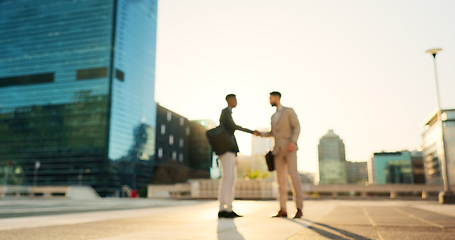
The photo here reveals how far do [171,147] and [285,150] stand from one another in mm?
112578

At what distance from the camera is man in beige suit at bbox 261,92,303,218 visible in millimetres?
5371

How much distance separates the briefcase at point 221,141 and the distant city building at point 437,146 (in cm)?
9473

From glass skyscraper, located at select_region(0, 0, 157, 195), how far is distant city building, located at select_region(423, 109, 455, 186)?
7532 cm

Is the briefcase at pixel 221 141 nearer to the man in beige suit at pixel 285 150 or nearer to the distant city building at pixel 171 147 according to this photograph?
the man in beige suit at pixel 285 150

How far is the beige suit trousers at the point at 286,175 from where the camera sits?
5.37 metres

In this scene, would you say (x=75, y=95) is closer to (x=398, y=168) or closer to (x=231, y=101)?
(x=231, y=101)

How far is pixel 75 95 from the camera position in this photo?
89625mm

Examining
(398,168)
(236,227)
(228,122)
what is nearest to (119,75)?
(228,122)

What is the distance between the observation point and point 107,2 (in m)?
91.8

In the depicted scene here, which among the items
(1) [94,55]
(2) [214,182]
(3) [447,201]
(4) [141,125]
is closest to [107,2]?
(1) [94,55]

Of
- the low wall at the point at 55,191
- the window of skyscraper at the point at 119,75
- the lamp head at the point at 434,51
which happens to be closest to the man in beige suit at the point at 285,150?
the lamp head at the point at 434,51

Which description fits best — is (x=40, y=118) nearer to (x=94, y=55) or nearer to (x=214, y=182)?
(x=94, y=55)

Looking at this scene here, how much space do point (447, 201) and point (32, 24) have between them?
356ft

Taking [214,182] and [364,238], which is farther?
[214,182]
